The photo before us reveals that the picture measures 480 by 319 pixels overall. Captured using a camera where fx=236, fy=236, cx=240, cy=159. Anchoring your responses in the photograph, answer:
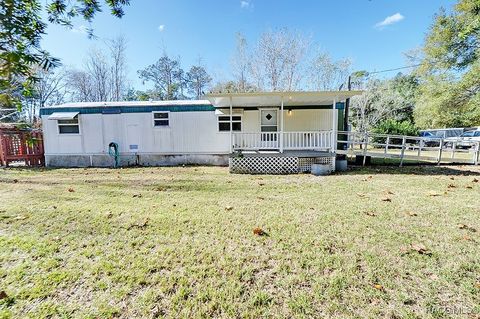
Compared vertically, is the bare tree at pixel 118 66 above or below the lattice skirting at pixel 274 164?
above

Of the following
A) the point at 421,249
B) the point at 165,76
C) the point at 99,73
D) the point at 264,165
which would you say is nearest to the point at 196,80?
the point at 165,76

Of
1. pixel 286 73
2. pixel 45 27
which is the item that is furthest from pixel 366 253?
pixel 286 73

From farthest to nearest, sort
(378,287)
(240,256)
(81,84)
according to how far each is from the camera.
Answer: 1. (81,84)
2. (240,256)
3. (378,287)

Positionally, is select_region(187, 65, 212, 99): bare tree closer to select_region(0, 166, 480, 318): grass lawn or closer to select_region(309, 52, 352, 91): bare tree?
select_region(309, 52, 352, 91): bare tree

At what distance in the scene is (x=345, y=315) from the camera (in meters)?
1.89

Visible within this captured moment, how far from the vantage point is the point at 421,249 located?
2.81m

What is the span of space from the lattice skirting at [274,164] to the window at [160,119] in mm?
4201

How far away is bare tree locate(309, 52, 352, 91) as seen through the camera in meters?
23.2

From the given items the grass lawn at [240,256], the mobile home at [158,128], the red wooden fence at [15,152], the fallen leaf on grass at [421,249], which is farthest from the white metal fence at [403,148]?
the red wooden fence at [15,152]

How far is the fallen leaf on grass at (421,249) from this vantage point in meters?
2.76

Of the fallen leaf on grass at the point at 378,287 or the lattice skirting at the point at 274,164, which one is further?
the lattice skirting at the point at 274,164

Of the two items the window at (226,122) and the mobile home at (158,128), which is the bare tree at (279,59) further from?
the window at (226,122)

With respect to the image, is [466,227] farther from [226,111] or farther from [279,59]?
[279,59]

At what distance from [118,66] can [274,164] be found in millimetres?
25644
